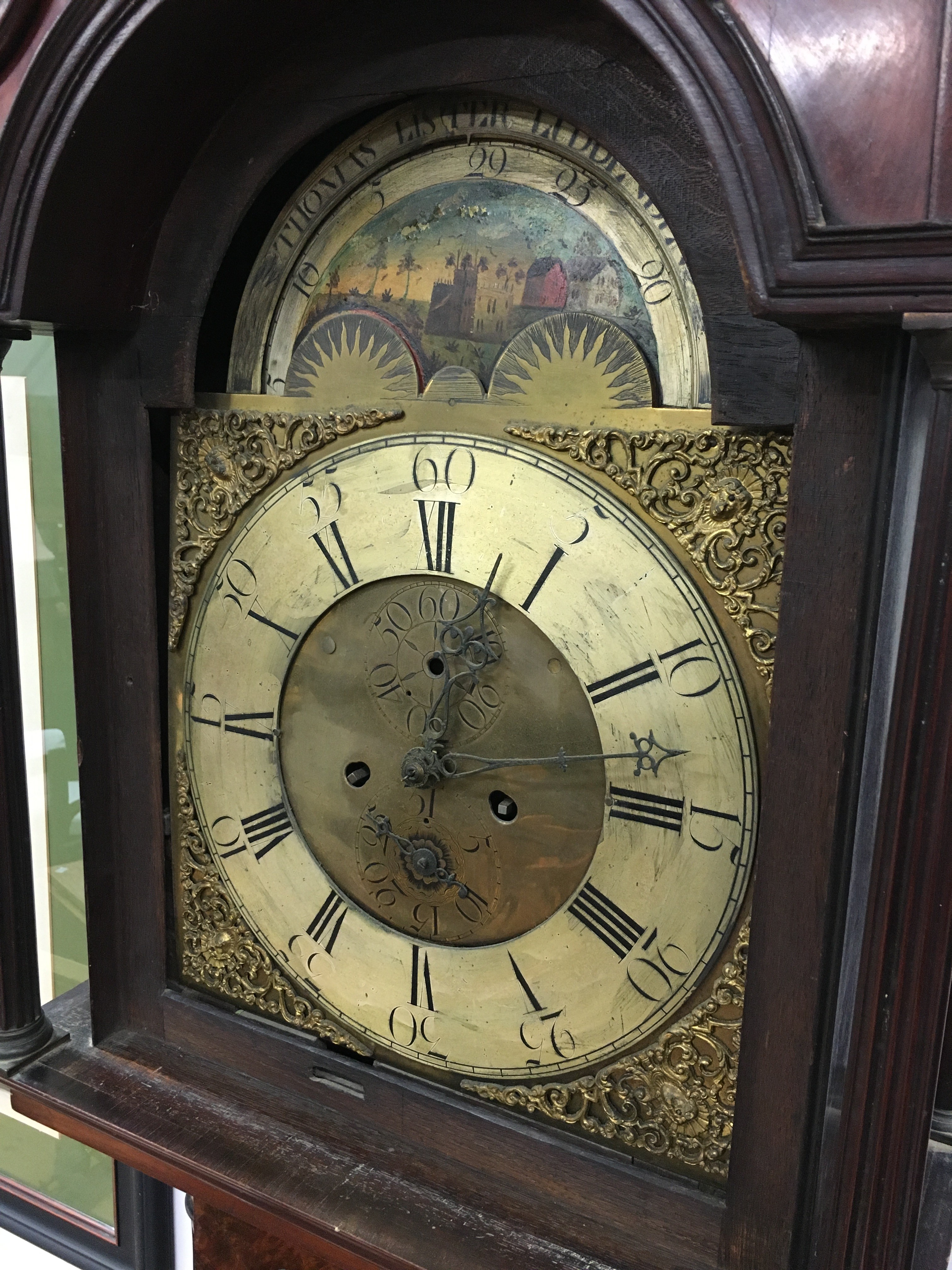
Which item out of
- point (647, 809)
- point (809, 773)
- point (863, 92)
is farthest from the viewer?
point (647, 809)

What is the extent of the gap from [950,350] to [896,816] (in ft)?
1.08

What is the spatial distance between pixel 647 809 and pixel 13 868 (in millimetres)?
794

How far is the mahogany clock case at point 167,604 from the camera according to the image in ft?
2.78

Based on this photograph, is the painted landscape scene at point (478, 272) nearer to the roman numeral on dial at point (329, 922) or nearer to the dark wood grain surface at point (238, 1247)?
the roman numeral on dial at point (329, 922)

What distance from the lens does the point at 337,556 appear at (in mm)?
1093

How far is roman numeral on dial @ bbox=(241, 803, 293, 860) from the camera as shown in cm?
119

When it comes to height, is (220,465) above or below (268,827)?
above

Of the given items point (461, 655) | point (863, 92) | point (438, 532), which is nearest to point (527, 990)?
point (461, 655)

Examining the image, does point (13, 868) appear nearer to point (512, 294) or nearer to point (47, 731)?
point (47, 731)

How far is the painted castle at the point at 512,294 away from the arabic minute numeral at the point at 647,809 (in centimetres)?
44

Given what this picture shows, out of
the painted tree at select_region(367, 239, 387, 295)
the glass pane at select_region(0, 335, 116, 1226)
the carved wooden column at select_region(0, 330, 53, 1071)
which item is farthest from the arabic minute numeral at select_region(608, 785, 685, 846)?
the glass pane at select_region(0, 335, 116, 1226)

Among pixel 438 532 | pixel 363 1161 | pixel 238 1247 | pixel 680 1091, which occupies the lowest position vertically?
pixel 238 1247

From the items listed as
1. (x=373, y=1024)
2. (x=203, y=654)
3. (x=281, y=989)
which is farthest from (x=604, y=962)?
(x=203, y=654)

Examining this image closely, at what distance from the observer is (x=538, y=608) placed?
993 millimetres
